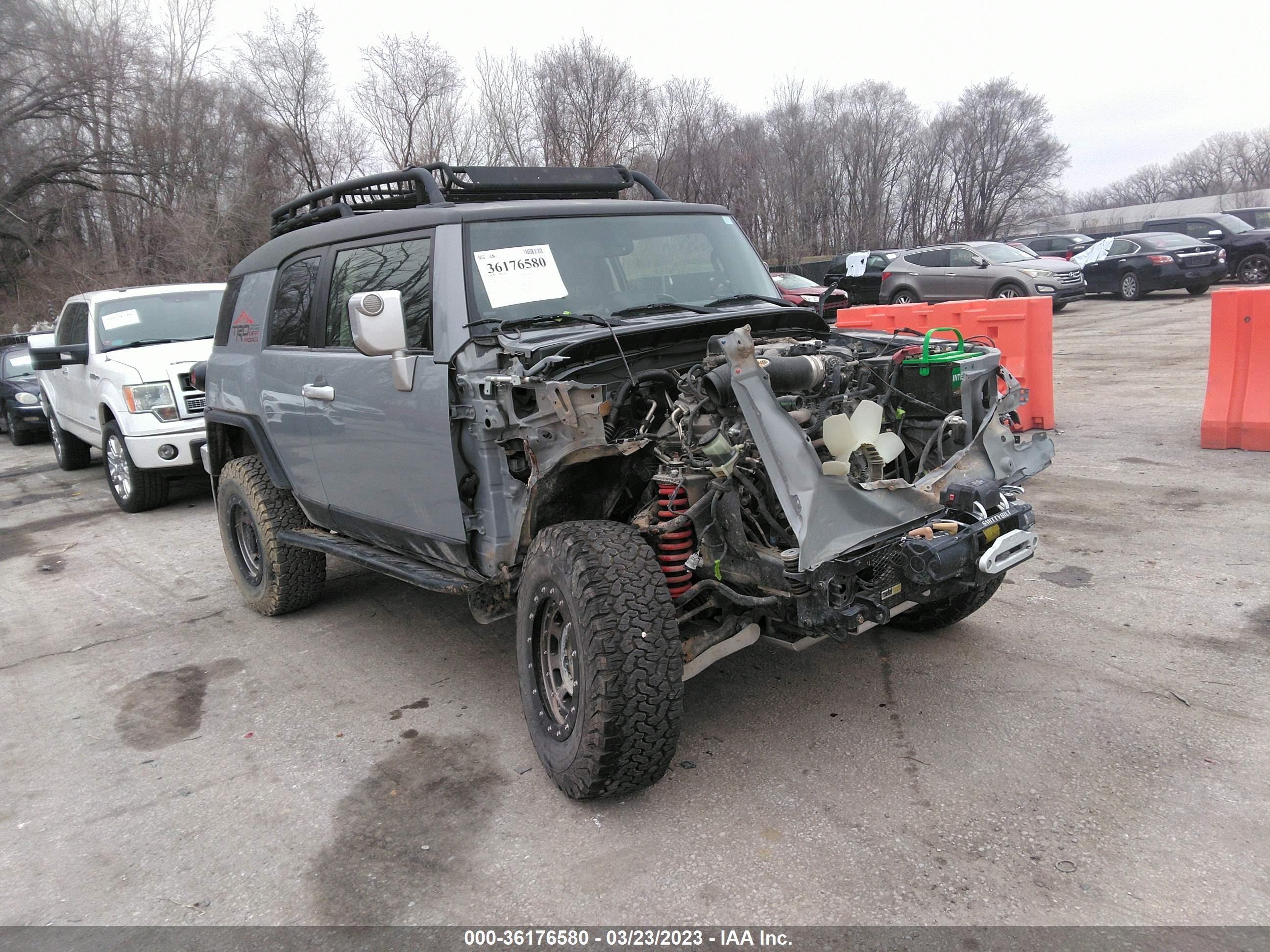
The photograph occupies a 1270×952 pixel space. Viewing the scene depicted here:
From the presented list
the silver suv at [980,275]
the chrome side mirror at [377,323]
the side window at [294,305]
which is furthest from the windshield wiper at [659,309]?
the silver suv at [980,275]

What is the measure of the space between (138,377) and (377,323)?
621cm

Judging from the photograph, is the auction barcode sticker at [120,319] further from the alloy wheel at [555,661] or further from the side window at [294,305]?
the alloy wheel at [555,661]

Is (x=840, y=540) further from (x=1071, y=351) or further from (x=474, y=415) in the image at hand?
(x=1071, y=351)

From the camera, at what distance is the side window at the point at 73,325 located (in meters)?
9.94

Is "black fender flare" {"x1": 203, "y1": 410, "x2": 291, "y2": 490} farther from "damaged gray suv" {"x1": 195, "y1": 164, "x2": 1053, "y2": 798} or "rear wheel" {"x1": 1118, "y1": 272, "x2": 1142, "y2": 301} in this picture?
"rear wheel" {"x1": 1118, "y1": 272, "x2": 1142, "y2": 301}

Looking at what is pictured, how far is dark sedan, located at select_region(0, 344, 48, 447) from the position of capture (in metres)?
14.2

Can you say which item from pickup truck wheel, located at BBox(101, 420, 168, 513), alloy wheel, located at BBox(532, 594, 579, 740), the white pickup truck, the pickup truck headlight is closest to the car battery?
alloy wheel, located at BBox(532, 594, 579, 740)

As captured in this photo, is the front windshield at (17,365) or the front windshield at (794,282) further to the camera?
the front windshield at (794,282)

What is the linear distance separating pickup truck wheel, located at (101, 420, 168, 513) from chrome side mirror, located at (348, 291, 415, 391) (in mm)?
6162

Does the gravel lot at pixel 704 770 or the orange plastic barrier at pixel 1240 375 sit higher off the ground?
the orange plastic barrier at pixel 1240 375

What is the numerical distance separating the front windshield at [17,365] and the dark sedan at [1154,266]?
22.1 m

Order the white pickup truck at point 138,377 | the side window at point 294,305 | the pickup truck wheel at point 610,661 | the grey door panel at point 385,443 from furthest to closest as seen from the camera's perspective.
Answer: the white pickup truck at point 138,377 → the side window at point 294,305 → the grey door panel at point 385,443 → the pickup truck wheel at point 610,661

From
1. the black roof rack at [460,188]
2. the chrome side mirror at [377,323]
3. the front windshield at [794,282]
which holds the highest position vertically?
the black roof rack at [460,188]

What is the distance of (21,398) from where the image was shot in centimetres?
1417
